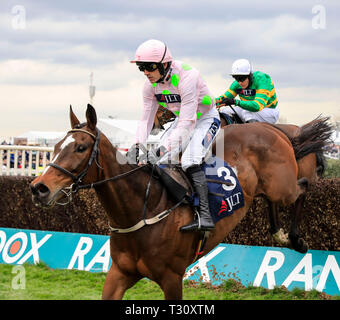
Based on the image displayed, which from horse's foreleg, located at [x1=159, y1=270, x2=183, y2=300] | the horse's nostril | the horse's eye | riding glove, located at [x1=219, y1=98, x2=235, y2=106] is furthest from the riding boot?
riding glove, located at [x1=219, y1=98, x2=235, y2=106]

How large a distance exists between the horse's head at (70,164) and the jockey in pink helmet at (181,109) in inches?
25.7

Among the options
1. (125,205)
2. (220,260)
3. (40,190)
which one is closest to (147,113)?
(125,205)

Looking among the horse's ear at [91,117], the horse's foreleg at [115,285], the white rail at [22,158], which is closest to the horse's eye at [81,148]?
the horse's ear at [91,117]

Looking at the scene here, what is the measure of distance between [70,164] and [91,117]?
41cm

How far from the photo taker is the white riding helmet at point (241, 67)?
246 inches

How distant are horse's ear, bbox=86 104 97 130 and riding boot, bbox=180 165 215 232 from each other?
3.16 feet

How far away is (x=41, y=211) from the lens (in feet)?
28.6

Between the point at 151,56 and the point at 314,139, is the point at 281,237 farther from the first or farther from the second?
the point at 151,56

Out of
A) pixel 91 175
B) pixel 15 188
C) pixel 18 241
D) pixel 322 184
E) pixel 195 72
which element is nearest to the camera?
pixel 91 175

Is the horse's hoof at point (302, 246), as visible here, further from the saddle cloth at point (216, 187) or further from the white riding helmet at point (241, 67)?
the white riding helmet at point (241, 67)

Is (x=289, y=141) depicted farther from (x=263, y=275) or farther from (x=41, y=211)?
(x=41, y=211)

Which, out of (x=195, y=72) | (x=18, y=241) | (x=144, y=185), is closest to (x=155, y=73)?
(x=195, y=72)

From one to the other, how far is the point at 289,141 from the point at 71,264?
3.67m
